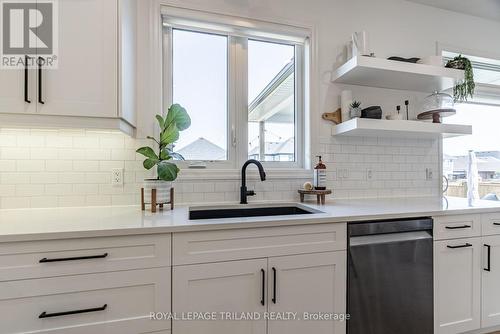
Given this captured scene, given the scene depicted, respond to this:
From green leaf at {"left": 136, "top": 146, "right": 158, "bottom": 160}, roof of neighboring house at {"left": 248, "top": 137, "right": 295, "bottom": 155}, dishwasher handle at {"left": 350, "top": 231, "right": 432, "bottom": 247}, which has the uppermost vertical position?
roof of neighboring house at {"left": 248, "top": 137, "right": 295, "bottom": 155}

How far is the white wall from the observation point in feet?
5.11

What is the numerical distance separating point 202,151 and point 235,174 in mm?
311

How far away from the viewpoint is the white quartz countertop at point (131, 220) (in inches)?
41.6

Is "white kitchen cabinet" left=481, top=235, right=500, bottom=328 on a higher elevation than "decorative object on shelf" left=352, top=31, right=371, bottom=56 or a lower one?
lower

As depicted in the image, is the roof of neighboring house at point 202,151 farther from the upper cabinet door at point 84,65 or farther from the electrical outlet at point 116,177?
the upper cabinet door at point 84,65

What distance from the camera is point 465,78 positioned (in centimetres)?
218

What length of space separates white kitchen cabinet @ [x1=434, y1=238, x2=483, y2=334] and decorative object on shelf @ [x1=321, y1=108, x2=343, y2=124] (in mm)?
1096

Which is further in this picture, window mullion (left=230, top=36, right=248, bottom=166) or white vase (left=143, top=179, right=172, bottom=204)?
window mullion (left=230, top=36, right=248, bottom=166)

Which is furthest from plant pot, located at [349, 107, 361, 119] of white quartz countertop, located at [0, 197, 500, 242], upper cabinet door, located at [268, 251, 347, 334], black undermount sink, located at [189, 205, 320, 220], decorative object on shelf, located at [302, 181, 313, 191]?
upper cabinet door, located at [268, 251, 347, 334]

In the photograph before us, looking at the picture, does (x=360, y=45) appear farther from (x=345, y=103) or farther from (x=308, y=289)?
(x=308, y=289)

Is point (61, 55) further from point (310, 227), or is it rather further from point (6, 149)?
point (310, 227)

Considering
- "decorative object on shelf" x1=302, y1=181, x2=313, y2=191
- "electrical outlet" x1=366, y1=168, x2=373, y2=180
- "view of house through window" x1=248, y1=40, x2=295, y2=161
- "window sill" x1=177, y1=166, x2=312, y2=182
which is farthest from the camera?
"electrical outlet" x1=366, y1=168, x2=373, y2=180

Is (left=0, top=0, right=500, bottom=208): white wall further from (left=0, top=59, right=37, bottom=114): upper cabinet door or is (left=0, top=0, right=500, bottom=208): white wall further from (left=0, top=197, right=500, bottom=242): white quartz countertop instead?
(left=0, top=59, right=37, bottom=114): upper cabinet door

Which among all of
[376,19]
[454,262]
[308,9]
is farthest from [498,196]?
[308,9]
